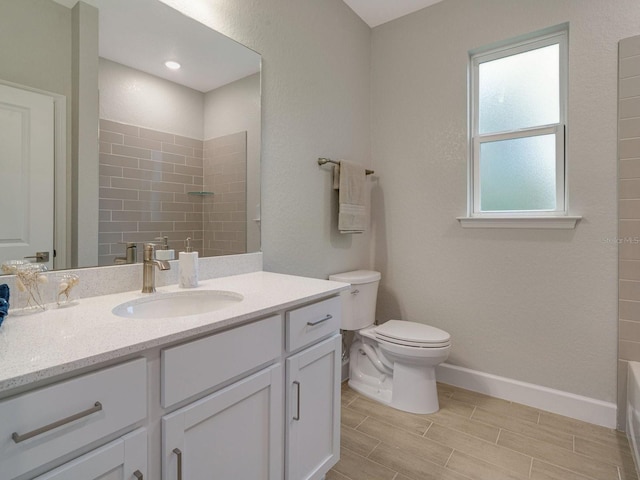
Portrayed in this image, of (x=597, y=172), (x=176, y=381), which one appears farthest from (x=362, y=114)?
(x=176, y=381)

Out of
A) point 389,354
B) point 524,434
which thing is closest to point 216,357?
point 389,354

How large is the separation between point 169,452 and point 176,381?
165mm

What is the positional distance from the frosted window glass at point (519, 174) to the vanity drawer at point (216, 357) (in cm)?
178

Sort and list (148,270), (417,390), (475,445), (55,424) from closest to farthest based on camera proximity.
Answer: (55,424) → (148,270) → (475,445) → (417,390)

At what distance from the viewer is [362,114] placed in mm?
2529

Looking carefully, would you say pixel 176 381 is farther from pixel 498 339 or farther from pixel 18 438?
pixel 498 339

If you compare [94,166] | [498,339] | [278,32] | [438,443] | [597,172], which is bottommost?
[438,443]

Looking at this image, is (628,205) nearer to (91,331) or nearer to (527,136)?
(527,136)

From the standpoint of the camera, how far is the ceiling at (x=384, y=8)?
230cm

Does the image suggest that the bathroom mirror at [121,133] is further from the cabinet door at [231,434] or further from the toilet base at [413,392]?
the toilet base at [413,392]

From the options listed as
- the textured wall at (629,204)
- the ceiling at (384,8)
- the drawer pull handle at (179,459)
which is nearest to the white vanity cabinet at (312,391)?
the drawer pull handle at (179,459)

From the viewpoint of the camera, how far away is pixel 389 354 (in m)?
2.02

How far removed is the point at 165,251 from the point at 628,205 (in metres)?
2.24

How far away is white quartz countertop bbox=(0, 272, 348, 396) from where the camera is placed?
613 mm
